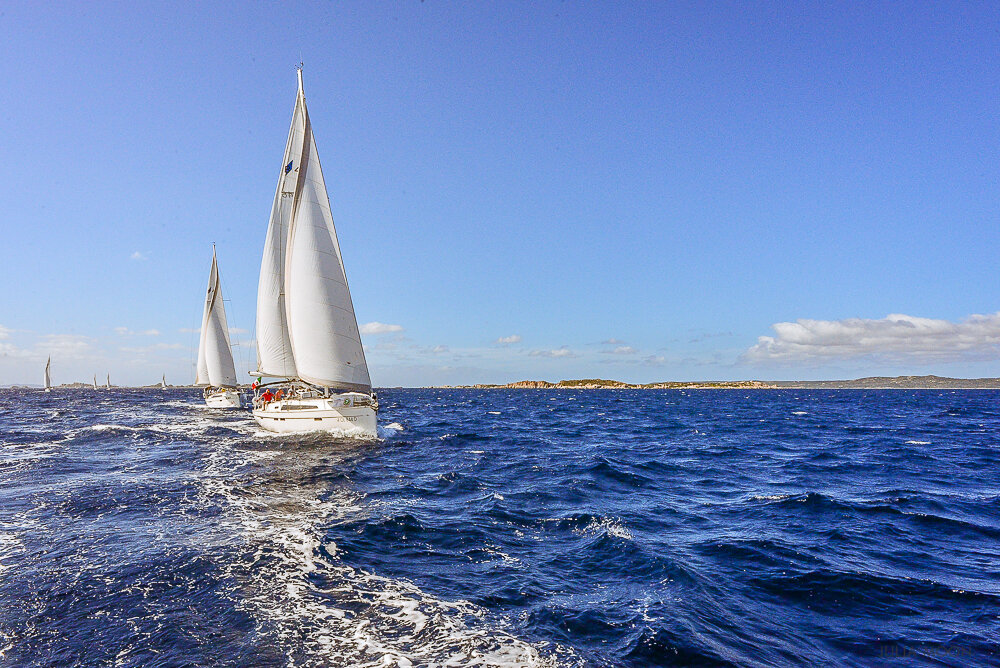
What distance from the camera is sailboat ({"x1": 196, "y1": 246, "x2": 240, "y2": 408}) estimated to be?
6412 centimetres

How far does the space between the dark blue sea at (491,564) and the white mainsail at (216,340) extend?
41.1m

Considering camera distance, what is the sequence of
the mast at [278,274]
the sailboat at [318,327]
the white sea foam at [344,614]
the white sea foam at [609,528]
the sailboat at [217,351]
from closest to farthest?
the white sea foam at [344,614] → the white sea foam at [609,528] → the sailboat at [318,327] → the mast at [278,274] → the sailboat at [217,351]

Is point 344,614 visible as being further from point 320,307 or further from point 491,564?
point 320,307

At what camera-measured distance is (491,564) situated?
39.8 feet

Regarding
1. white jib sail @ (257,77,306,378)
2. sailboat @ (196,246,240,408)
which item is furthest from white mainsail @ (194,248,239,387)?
white jib sail @ (257,77,306,378)

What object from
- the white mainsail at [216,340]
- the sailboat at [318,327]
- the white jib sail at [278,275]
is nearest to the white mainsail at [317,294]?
the sailboat at [318,327]

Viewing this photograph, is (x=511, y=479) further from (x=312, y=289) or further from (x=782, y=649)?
(x=312, y=289)

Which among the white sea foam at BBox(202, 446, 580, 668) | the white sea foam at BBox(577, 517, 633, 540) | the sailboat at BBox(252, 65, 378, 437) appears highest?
the sailboat at BBox(252, 65, 378, 437)

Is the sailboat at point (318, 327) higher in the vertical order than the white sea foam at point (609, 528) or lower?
higher

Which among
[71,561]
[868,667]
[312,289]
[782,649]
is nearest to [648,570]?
[782,649]

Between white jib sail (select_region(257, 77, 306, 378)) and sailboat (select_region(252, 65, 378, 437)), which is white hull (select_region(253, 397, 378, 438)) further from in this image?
white jib sail (select_region(257, 77, 306, 378))

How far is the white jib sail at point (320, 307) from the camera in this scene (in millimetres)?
32125

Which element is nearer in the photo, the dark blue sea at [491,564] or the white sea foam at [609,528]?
the dark blue sea at [491,564]

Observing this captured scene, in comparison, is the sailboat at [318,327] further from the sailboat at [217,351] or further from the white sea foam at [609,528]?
the sailboat at [217,351]
